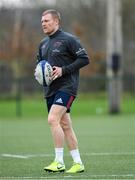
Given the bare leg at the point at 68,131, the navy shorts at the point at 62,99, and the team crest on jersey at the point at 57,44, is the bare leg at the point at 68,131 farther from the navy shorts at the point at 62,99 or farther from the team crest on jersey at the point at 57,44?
the team crest on jersey at the point at 57,44

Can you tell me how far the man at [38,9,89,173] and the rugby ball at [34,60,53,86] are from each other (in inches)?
2.7

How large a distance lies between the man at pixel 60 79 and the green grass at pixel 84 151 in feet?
1.32

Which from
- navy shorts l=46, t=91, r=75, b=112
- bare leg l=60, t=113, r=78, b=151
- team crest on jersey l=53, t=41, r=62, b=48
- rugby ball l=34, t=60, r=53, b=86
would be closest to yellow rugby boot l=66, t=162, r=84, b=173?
bare leg l=60, t=113, r=78, b=151

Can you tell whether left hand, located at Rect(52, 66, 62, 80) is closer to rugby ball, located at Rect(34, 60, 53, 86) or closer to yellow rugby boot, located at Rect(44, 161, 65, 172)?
rugby ball, located at Rect(34, 60, 53, 86)

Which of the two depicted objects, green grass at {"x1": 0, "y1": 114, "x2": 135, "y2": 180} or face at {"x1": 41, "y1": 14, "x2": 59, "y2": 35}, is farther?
face at {"x1": 41, "y1": 14, "x2": 59, "y2": 35}

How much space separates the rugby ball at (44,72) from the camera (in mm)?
9789

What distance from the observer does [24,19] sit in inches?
1949

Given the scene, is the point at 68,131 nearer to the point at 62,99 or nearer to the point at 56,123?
the point at 56,123

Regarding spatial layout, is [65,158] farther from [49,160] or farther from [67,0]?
[67,0]

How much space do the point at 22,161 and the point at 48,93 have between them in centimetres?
181

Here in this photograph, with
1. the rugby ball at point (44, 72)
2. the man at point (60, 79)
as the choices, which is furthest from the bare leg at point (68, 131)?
the rugby ball at point (44, 72)

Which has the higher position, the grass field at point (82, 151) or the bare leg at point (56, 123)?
the bare leg at point (56, 123)

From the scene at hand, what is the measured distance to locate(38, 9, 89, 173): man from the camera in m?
9.80

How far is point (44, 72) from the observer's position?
9.81 metres
